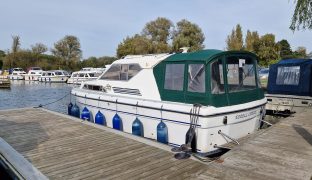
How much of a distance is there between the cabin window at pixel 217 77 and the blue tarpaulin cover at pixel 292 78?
297 inches

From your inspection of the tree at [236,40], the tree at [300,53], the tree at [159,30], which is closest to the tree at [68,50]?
the tree at [159,30]

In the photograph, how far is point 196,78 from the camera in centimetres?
772

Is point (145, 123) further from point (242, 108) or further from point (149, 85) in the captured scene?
point (242, 108)

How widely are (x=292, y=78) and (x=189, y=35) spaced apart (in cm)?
3566

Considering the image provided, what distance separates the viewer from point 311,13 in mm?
14820

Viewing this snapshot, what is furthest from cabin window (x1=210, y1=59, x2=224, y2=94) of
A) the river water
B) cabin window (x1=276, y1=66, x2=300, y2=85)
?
the river water

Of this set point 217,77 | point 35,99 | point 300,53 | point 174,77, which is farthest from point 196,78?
point 300,53

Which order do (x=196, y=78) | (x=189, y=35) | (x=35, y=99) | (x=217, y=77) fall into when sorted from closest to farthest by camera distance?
(x=217, y=77), (x=196, y=78), (x=35, y=99), (x=189, y=35)

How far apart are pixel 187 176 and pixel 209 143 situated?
2330mm

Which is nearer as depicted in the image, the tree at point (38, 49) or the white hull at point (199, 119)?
the white hull at point (199, 119)

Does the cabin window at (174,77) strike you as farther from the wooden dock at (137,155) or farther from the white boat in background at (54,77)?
the white boat in background at (54,77)

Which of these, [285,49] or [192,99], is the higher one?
[285,49]

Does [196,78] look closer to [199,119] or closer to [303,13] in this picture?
[199,119]

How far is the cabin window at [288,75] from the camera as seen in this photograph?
13.7m
